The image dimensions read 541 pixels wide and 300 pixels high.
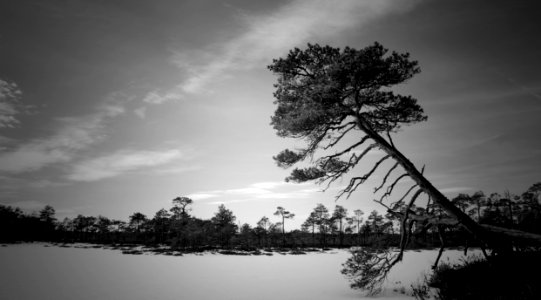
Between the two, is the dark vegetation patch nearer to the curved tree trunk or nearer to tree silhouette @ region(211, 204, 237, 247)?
the curved tree trunk

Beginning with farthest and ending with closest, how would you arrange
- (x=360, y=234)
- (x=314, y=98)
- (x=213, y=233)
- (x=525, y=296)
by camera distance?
1. (x=360, y=234)
2. (x=213, y=233)
3. (x=314, y=98)
4. (x=525, y=296)

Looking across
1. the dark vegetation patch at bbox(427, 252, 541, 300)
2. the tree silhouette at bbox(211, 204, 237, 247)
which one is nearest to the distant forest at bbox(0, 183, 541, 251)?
the tree silhouette at bbox(211, 204, 237, 247)

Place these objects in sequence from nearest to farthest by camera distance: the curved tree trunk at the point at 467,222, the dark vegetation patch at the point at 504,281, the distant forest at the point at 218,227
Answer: the dark vegetation patch at the point at 504,281
the curved tree trunk at the point at 467,222
the distant forest at the point at 218,227

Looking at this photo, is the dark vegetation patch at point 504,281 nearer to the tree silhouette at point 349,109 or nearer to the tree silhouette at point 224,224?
the tree silhouette at point 349,109

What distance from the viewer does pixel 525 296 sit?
5020mm

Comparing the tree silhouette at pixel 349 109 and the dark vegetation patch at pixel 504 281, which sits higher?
the tree silhouette at pixel 349 109

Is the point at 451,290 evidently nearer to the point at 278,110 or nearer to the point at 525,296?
the point at 525,296

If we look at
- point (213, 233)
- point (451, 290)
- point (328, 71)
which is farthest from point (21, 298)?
point (213, 233)

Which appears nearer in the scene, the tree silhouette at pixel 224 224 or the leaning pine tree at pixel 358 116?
the leaning pine tree at pixel 358 116

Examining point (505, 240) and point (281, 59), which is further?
point (281, 59)

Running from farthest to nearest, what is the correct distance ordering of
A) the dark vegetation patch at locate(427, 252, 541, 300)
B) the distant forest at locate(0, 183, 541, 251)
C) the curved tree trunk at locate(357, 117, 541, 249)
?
1. the distant forest at locate(0, 183, 541, 251)
2. the curved tree trunk at locate(357, 117, 541, 249)
3. the dark vegetation patch at locate(427, 252, 541, 300)

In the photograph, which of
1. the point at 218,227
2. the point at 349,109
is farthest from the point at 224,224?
the point at 349,109

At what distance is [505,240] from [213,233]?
4687 centimetres

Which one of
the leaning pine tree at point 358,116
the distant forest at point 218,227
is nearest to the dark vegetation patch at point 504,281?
the leaning pine tree at point 358,116
